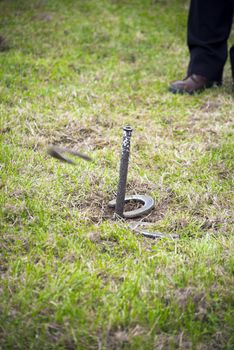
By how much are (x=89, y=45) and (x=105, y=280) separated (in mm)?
3291

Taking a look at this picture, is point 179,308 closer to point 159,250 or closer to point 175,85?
point 159,250

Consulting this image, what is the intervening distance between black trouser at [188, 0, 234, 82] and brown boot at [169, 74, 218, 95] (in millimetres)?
40

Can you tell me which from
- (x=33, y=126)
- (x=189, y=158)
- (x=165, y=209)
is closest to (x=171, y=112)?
(x=189, y=158)

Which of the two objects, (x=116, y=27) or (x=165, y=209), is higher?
(x=116, y=27)

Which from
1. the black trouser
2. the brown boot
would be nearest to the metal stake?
the brown boot

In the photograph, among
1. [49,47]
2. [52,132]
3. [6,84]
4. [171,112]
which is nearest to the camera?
[52,132]

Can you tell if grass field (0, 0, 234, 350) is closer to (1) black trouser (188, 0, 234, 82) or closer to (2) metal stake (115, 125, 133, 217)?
(2) metal stake (115, 125, 133, 217)

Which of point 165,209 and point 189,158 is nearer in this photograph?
point 165,209

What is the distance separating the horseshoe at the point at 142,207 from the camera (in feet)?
7.29

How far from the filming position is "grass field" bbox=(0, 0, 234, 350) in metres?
1.59

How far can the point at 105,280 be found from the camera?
1.77 meters

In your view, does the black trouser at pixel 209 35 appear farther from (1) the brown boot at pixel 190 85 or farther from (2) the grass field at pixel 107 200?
(2) the grass field at pixel 107 200

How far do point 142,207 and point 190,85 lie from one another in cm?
180

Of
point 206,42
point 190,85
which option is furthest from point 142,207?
point 206,42
